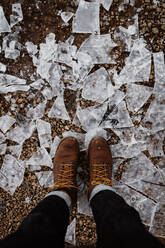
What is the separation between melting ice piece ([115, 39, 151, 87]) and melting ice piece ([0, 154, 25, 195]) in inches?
28.5

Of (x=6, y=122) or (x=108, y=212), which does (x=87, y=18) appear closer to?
(x=6, y=122)

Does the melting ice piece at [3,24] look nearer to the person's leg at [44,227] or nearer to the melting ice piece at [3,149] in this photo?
the melting ice piece at [3,149]

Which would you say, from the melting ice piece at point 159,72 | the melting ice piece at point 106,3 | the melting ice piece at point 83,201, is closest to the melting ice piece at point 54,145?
the melting ice piece at point 83,201

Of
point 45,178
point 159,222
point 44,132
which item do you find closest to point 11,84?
point 44,132

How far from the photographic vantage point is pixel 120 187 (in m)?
1.02

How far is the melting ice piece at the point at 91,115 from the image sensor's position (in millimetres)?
993

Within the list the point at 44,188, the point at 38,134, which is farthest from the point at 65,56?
the point at 44,188

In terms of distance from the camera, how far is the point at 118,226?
2.06 ft

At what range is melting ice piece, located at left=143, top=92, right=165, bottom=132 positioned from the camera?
0.97 meters

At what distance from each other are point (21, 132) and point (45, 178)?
292mm

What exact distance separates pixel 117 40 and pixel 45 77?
42 cm

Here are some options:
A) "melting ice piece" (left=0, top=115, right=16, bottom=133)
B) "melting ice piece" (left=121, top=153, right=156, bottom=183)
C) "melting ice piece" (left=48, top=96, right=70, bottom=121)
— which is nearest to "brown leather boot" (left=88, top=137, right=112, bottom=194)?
"melting ice piece" (left=121, top=153, right=156, bottom=183)

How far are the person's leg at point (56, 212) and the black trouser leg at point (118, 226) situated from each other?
147 mm

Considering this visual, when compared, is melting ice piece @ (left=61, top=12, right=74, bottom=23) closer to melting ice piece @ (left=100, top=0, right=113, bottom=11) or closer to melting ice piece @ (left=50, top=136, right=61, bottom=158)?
melting ice piece @ (left=100, top=0, right=113, bottom=11)
